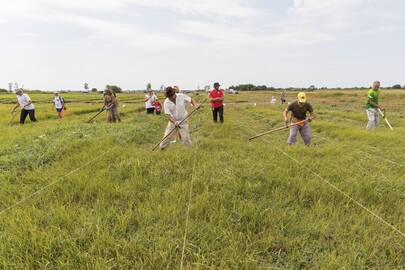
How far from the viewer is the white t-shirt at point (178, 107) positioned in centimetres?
640

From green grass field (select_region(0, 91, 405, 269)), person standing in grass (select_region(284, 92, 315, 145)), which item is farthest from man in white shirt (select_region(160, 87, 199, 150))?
person standing in grass (select_region(284, 92, 315, 145))

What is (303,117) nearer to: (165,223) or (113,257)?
(165,223)

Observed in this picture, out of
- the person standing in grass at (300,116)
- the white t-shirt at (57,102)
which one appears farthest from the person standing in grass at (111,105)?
the person standing in grass at (300,116)

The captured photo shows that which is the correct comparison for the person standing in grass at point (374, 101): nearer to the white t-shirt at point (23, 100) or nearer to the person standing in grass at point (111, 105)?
the person standing in grass at point (111, 105)

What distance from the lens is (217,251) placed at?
2.41 meters

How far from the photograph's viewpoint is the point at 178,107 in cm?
658

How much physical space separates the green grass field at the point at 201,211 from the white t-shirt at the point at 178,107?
1.50 metres

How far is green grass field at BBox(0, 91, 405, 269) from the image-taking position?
7.74 feet

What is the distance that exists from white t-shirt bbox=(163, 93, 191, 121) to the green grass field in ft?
4.94

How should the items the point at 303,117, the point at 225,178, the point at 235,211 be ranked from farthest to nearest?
the point at 303,117
the point at 225,178
the point at 235,211

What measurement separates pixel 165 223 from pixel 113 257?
0.65 meters

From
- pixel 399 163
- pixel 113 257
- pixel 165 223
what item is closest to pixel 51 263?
pixel 113 257

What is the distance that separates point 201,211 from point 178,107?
3.92m

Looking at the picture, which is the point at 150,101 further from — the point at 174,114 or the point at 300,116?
the point at 300,116
